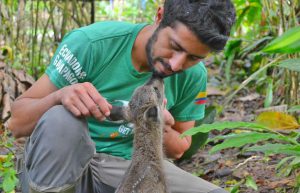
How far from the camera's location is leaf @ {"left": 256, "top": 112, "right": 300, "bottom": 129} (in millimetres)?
4333

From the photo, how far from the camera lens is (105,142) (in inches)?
142

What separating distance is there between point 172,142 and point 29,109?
36.7 inches

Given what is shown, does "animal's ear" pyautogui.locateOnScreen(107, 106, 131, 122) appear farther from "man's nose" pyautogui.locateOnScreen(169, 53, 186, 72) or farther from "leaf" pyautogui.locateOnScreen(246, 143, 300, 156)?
"leaf" pyautogui.locateOnScreen(246, 143, 300, 156)

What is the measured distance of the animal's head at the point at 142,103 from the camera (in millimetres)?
3303

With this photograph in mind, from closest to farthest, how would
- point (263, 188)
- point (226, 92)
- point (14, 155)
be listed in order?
point (263, 188) → point (14, 155) → point (226, 92)

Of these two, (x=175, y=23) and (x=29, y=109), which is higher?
(x=175, y=23)

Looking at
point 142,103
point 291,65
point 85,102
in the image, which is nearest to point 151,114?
point 142,103

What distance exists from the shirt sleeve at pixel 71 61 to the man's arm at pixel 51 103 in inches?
2.5

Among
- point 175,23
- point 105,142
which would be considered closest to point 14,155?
point 105,142

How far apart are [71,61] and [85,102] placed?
0.49 meters

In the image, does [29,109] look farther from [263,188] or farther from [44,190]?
[263,188]

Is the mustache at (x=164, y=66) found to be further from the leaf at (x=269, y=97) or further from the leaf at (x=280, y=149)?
the leaf at (x=269, y=97)

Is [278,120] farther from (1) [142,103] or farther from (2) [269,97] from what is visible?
(1) [142,103]

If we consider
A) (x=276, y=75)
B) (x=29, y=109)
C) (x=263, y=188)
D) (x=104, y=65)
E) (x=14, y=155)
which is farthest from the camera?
(x=276, y=75)
